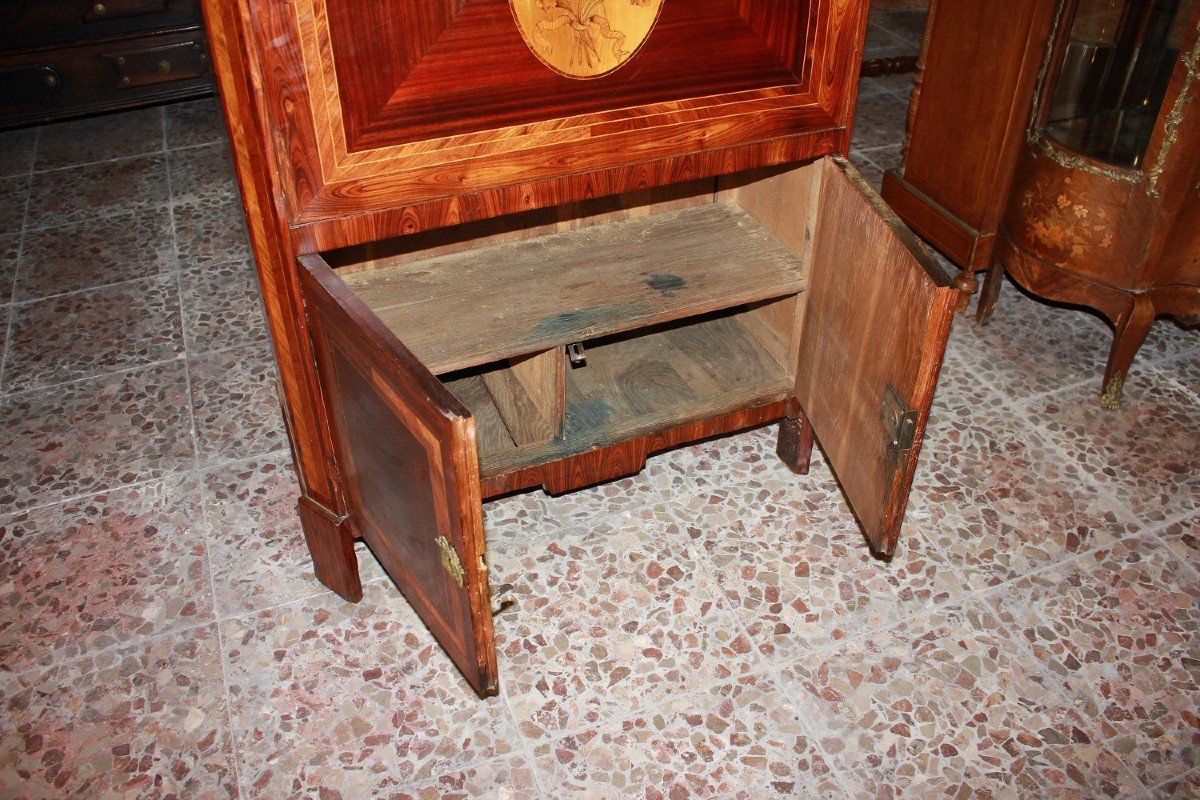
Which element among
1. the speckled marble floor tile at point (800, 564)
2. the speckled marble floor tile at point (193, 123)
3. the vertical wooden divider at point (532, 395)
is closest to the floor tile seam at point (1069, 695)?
the speckled marble floor tile at point (800, 564)

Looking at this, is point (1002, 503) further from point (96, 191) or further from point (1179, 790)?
point (96, 191)

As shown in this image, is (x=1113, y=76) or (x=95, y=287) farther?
(x=95, y=287)

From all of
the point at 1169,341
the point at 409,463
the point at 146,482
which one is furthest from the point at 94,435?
the point at 1169,341

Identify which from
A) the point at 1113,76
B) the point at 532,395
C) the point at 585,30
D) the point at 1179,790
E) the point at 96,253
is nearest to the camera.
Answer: the point at 585,30

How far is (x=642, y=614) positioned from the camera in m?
1.99

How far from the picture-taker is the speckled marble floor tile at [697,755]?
66.9 inches

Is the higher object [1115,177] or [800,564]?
[1115,177]

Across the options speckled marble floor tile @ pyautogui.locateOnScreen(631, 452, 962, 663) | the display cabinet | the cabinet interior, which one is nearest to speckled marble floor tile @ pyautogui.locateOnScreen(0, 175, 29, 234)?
the cabinet interior

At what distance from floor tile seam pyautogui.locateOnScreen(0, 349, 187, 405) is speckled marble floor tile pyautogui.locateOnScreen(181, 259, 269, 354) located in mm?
71

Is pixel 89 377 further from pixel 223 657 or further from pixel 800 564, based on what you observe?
pixel 800 564

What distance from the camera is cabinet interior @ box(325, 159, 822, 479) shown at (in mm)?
1893

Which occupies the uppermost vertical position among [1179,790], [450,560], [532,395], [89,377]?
[450,560]

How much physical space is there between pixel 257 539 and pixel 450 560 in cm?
88

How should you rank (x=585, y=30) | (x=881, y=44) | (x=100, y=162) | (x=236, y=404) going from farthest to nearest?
1. (x=881, y=44)
2. (x=100, y=162)
3. (x=236, y=404)
4. (x=585, y=30)
